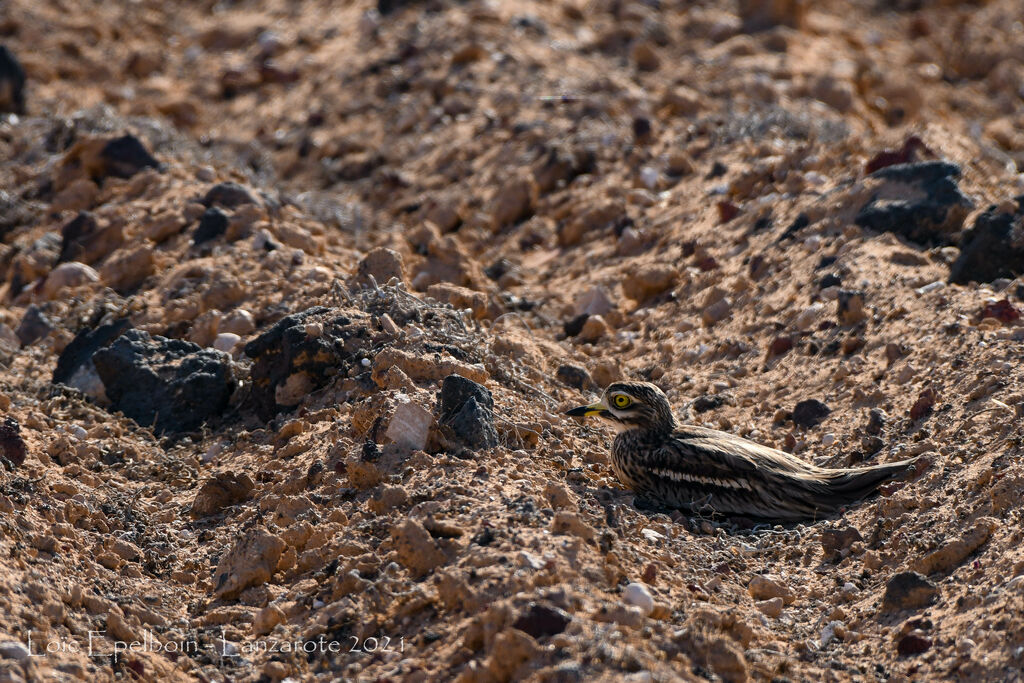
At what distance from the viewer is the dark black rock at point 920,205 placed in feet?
23.6

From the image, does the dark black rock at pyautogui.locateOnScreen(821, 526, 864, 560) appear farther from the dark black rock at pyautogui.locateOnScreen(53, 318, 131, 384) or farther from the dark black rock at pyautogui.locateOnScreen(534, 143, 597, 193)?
the dark black rock at pyautogui.locateOnScreen(534, 143, 597, 193)

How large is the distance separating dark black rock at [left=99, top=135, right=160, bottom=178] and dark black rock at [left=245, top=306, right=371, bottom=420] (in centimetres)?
314

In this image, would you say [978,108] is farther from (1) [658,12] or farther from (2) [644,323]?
(2) [644,323]

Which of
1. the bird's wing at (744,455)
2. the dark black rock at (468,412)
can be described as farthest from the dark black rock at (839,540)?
the dark black rock at (468,412)

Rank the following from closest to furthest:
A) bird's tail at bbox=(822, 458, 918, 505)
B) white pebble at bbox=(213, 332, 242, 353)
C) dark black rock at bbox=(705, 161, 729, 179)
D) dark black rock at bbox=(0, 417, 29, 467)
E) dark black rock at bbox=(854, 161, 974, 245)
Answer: dark black rock at bbox=(0, 417, 29, 467) → bird's tail at bbox=(822, 458, 918, 505) → white pebble at bbox=(213, 332, 242, 353) → dark black rock at bbox=(854, 161, 974, 245) → dark black rock at bbox=(705, 161, 729, 179)

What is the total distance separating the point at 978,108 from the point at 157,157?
852 centimetres

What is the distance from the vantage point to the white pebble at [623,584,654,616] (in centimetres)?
426

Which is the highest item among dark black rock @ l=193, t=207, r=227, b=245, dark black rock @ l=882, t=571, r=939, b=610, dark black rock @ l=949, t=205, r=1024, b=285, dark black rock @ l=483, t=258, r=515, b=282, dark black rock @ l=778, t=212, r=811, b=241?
dark black rock @ l=949, t=205, r=1024, b=285

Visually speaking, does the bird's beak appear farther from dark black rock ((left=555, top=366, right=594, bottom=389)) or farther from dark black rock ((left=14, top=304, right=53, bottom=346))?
dark black rock ((left=14, top=304, right=53, bottom=346))

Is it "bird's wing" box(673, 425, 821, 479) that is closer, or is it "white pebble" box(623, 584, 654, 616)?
"white pebble" box(623, 584, 654, 616)

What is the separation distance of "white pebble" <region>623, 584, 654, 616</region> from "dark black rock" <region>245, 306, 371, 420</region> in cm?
223

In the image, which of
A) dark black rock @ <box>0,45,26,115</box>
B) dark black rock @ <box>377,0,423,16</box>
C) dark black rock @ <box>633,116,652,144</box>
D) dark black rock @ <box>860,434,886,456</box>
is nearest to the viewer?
dark black rock @ <box>860,434,886,456</box>

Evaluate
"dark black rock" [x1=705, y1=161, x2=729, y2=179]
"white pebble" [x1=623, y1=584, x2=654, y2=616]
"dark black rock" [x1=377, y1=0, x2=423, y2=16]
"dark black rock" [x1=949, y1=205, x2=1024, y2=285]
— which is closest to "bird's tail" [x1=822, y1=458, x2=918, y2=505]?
"white pebble" [x1=623, y1=584, x2=654, y2=616]

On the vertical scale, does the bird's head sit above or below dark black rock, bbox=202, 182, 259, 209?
below
